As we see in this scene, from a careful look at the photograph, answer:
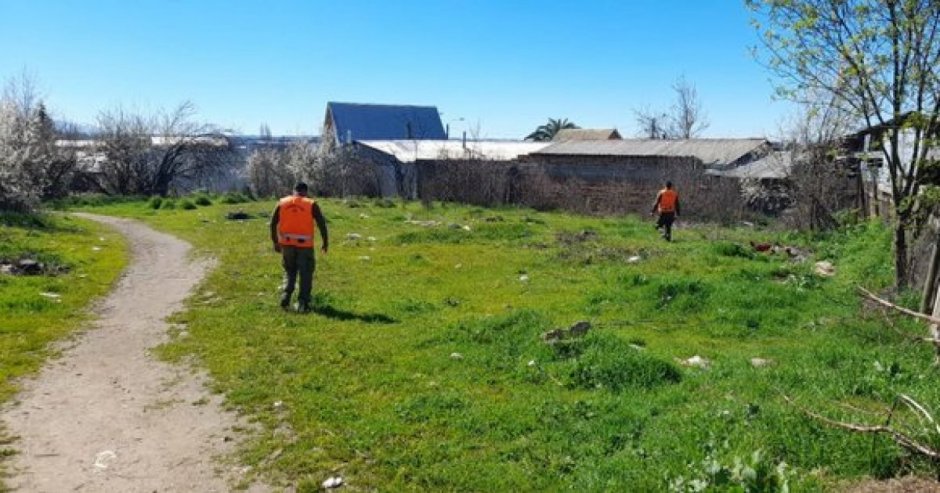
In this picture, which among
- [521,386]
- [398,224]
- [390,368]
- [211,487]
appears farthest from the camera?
[398,224]

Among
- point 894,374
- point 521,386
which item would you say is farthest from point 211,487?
point 894,374

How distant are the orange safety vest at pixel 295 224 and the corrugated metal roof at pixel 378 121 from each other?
45.5m

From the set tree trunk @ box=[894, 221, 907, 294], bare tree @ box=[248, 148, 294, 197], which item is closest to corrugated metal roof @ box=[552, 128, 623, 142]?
bare tree @ box=[248, 148, 294, 197]

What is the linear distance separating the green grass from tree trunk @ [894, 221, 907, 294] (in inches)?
429

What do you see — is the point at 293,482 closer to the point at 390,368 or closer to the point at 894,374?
the point at 390,368

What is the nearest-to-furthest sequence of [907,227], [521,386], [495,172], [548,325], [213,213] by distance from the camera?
[521,386]
[548,325]
[907,227]
[213,213]
[495,172]

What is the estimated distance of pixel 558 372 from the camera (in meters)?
6.90

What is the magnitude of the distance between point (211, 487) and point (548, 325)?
450 centimetres

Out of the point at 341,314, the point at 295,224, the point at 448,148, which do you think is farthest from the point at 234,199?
the point at 341,314

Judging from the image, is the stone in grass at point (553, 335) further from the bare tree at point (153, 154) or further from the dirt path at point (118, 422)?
the bare tree at point (153, 154)

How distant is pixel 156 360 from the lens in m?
7.70

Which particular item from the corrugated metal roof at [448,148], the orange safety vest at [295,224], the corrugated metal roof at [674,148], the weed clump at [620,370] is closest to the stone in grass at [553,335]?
the weed clump at [620,370]

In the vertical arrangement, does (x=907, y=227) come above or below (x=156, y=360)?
above

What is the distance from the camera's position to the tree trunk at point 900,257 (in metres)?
10.5
